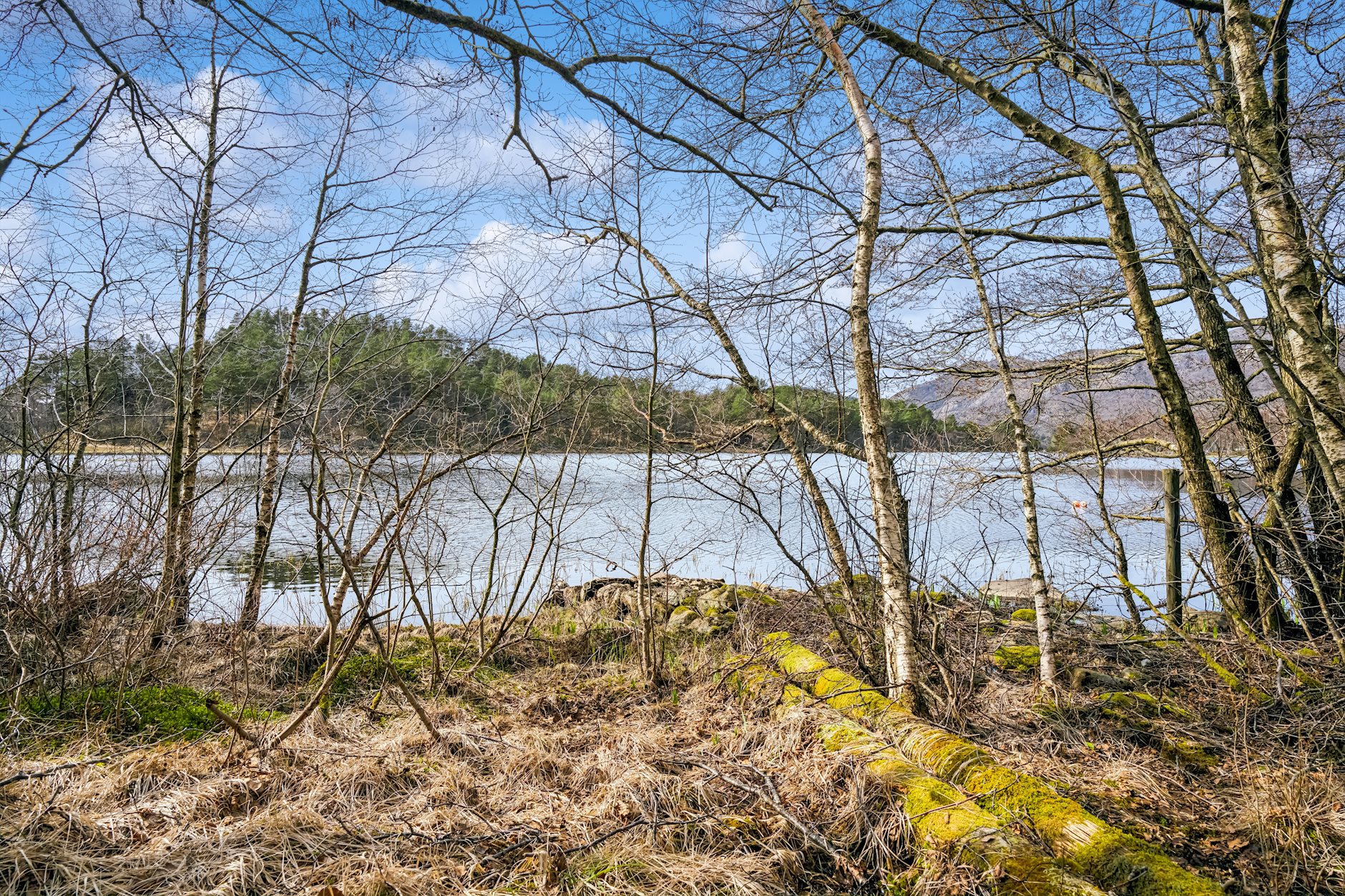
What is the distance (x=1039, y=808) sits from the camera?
2.87 metres

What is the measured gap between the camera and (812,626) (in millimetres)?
6316

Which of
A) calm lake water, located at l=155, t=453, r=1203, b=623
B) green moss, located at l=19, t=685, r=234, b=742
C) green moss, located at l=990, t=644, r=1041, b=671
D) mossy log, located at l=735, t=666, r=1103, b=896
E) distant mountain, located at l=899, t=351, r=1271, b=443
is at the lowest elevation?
green moss, located at l=990, t=644, r=1041, b=671

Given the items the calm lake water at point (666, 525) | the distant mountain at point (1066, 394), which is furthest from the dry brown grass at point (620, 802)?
the distant mountain at point (1066, 394)

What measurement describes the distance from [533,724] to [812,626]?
268cm

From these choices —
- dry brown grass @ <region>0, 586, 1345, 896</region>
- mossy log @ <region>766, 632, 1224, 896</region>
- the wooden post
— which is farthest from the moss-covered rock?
the wooden post

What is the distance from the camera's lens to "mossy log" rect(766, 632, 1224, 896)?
2.50 meters

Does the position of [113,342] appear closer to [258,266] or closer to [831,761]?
[258,266]

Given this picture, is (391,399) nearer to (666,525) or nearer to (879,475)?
(879,475)

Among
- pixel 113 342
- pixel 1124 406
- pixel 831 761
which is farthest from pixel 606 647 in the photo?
pixel 1124 406

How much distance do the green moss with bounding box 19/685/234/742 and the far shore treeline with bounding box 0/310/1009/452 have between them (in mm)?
1755

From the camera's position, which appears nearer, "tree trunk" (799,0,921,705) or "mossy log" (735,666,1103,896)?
"mossy log" (735,666,1103,896)

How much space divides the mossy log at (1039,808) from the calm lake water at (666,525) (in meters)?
1.02

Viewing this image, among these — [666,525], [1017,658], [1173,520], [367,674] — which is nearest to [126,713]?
[367,674]

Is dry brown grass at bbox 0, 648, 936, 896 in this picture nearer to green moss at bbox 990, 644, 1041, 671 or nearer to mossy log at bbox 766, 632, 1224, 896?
mossy log at bbox 766, 632, 1224, 896
